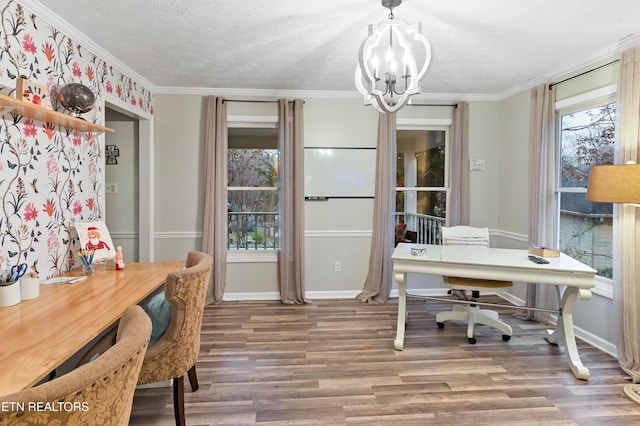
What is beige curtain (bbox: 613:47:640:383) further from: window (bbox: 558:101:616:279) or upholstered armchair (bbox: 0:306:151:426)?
upholstered armchair (bbox: 0:306:151:426)

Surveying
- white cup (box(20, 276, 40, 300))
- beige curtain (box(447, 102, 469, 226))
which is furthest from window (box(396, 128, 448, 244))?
white cup (box(20, 276, 40, 300))

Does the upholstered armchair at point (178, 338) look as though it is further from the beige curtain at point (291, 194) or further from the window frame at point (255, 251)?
the window frame at point (255, 251)

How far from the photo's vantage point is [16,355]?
4.16 feet

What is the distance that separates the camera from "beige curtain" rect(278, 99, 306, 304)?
4.06m

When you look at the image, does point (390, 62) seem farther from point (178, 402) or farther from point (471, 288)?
point (178, 402)

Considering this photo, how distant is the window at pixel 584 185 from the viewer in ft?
9.81

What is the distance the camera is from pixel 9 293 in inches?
70.6

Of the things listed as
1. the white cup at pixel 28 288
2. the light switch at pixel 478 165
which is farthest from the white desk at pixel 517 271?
the white cup at pixel 28 288

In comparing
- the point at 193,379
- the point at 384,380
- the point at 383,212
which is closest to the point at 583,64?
the point at 383,212

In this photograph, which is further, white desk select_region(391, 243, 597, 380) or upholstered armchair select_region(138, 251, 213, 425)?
white desk select_region(391, 243, 597, 380)

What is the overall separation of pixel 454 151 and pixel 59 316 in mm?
3982

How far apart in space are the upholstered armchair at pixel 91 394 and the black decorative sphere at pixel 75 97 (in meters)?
1.99

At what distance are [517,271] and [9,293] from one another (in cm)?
316

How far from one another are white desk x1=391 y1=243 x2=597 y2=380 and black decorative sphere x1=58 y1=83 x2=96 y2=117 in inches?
100
